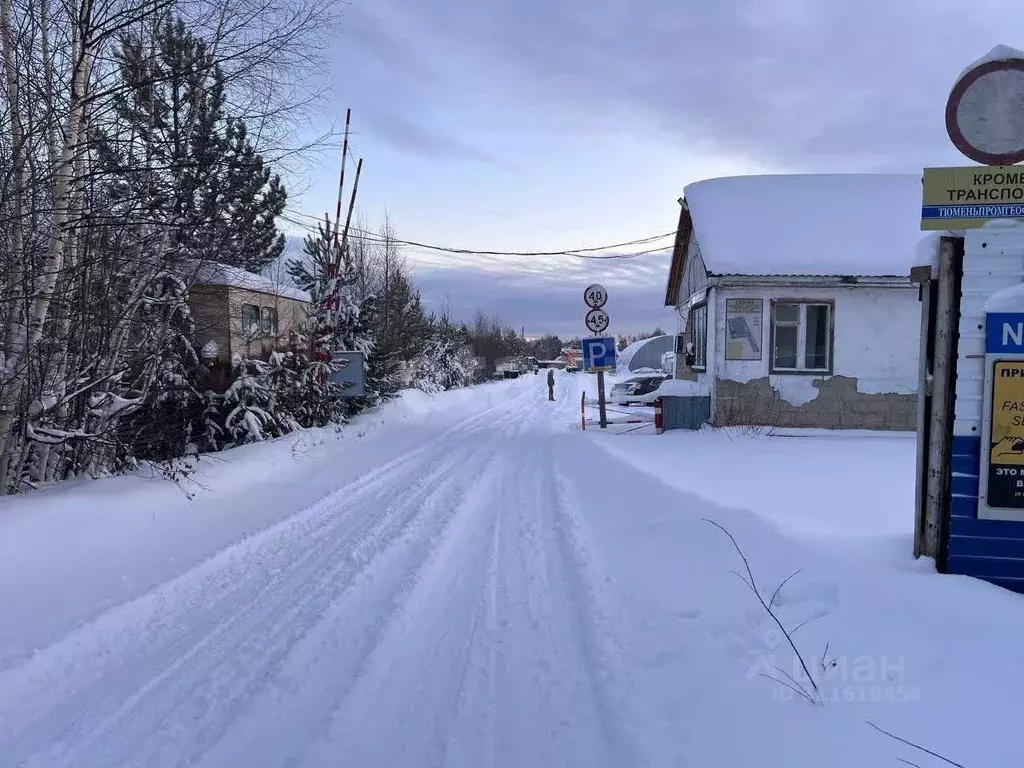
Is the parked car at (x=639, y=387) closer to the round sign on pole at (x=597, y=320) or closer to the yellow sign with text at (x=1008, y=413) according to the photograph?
the round sign on pole at (x=597, y=320)

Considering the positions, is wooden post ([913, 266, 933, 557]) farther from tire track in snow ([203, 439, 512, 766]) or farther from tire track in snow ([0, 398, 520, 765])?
tire track in snow ([0, 398, 520, 765])

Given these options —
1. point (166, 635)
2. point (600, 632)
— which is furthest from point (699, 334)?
point (166, 635)

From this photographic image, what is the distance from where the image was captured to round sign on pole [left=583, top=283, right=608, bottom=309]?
13.3 meters

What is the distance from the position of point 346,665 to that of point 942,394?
4148 mm

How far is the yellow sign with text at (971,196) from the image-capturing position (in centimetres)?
369

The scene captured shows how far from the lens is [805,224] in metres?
13.5

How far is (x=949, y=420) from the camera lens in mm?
3822

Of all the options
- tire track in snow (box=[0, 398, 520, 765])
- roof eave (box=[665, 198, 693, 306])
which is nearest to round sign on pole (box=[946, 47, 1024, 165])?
tire track in snow (box=[0, 398, 520, 765])

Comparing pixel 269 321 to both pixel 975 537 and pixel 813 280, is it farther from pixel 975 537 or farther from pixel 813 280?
pixel 975 537

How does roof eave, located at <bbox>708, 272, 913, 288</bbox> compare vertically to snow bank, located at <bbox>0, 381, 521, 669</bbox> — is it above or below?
above

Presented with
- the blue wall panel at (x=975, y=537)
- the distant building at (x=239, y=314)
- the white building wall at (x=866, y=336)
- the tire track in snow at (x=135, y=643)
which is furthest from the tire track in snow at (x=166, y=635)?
the white building wall at (x=866, y=336)

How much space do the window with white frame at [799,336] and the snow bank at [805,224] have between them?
2.77 feet

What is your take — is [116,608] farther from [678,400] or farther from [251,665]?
[678,400]

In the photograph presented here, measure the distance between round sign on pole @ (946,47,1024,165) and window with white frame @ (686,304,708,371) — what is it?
9.66 meters
